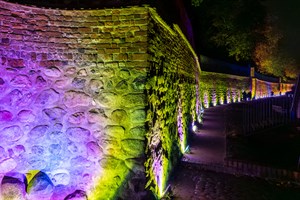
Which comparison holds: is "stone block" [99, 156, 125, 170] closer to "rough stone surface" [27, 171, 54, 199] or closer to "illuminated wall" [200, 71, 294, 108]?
"rough stone surface" [27, 171, 54, 199]

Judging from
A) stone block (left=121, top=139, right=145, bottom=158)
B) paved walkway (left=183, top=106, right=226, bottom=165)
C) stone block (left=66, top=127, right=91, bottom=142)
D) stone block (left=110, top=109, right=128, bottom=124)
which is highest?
stone block (left=110, top=109, right=128, bottom=124)

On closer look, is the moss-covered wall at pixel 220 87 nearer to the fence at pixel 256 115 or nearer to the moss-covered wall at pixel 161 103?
the fence at pixel 256 115

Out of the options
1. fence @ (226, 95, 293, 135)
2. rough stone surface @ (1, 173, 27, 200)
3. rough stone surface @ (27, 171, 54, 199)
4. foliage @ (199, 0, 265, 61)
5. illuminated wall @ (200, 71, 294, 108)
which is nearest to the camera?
rough stone surface @ (1, 173, 27, 200)

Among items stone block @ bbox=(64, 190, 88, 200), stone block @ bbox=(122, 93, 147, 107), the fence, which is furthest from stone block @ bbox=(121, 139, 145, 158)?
the fence

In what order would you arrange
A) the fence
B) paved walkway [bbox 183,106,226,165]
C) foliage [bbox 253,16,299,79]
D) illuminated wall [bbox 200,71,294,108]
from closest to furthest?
paved walkway [bbox 183,106,226,165] → the fence → illuminated wall [bbox 200,71,294,108] → foliage [bbox 253,16,299,79]

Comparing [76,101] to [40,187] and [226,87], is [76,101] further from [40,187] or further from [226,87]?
[226,87]

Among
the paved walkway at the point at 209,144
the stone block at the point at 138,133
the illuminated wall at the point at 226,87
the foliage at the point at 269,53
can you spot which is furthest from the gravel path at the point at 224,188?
the foliage at the point at 269,53

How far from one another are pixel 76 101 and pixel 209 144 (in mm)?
5513

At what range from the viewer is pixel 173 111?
539cm

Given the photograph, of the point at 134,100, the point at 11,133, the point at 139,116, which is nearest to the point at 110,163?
the point at 139,116

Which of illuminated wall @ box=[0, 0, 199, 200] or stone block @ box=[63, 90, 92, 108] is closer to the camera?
illuminated wall @ box=[0, 0, 199, 200]

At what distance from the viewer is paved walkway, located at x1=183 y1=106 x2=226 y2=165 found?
6.38m

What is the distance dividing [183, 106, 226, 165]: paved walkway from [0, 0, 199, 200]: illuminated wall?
10.3ft

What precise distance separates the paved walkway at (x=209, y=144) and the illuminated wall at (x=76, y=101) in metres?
3.13
